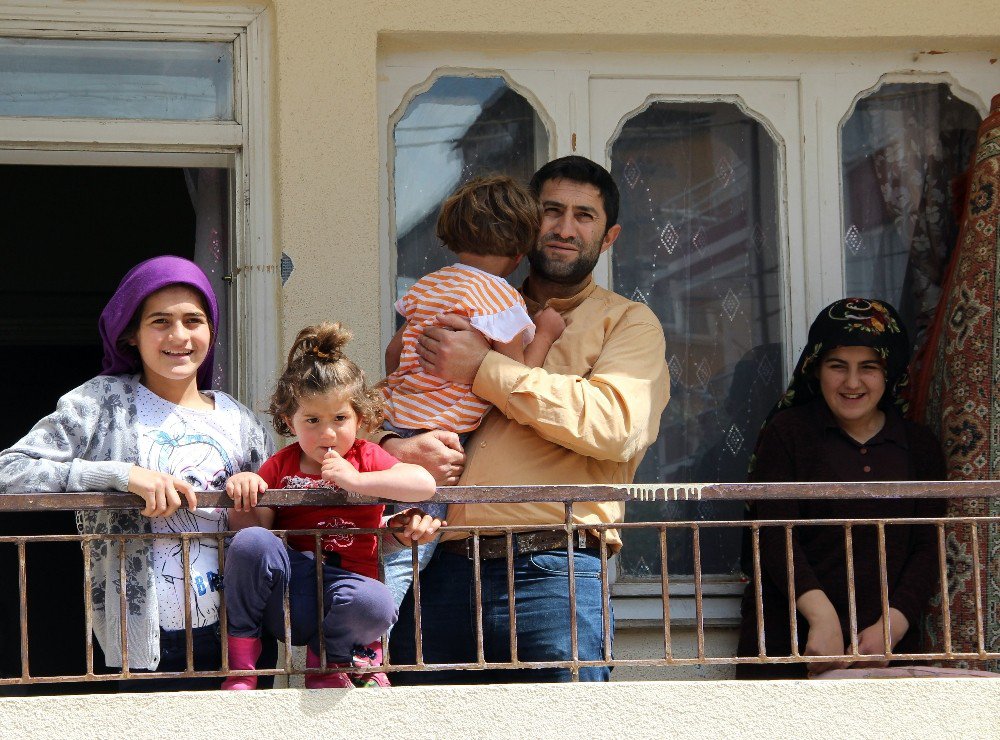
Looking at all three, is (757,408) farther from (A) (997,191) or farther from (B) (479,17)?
(B) (479,17)

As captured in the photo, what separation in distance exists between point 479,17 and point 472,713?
7.81 feet

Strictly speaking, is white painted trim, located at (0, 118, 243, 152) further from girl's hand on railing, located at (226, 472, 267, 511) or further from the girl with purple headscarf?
girl's hand on railing, located at (226, 472, 267, 511)

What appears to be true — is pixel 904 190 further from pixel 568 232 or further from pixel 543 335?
pixel 543 335

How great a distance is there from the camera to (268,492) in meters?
3.54

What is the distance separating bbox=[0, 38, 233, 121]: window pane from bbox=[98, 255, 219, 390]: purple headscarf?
4.04 feet

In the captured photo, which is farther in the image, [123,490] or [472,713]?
[472,713]

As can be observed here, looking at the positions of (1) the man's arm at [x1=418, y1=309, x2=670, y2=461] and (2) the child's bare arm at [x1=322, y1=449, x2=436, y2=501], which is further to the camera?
(1) the man's arm at [x1=418, y1=309, x2=670, y2=461]

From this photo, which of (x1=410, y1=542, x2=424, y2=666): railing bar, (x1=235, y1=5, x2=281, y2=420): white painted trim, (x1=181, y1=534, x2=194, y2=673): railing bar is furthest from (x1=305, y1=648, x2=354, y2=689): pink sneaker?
(x1=235, y1=5, x2=281, y2=420): white painted trim

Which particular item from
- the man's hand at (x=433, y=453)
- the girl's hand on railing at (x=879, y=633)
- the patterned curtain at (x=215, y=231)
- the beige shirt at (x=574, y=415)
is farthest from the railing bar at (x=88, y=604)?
the girl's hand on railing at (x=879, y=633)

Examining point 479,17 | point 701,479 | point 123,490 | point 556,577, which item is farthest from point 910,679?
point 479,17

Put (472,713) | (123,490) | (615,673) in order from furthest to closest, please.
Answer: (615,673) → (472,713) → (123,490)

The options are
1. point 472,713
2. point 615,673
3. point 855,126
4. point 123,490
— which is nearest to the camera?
point 123,490

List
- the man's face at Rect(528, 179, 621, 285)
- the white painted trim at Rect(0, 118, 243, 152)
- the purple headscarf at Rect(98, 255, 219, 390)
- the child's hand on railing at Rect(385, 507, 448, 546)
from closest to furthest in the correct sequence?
the child's hand on railing at Rect(385, 507, 448, 546), the purple headscarf at Rect(98, 255, 219, 390), the man's face at Rect(528, 179, 621, 285), the white painted trim at Rect(0, 118, 243, 152)

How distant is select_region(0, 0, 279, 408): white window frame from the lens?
482 cm
